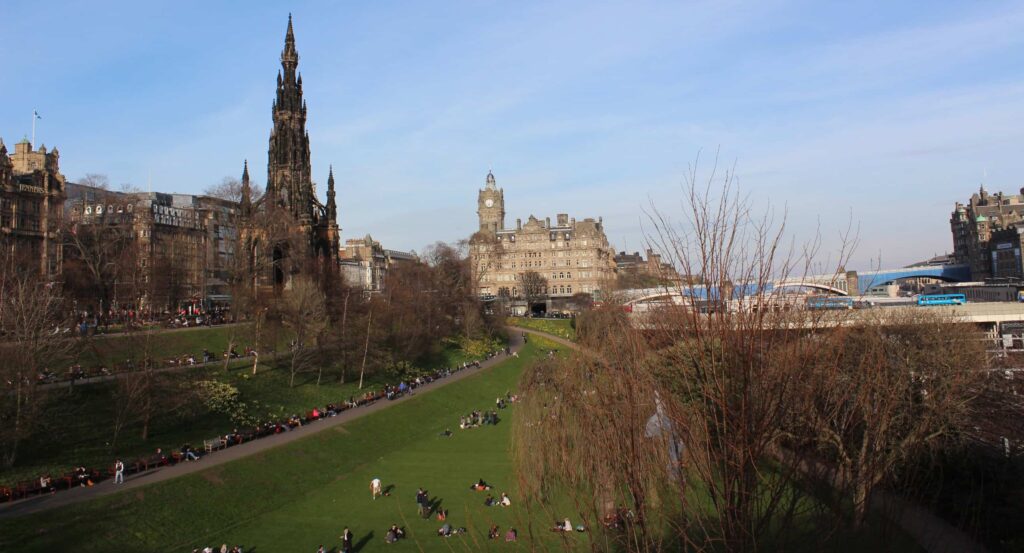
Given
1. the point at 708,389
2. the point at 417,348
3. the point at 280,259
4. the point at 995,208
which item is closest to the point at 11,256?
the point at 280,259

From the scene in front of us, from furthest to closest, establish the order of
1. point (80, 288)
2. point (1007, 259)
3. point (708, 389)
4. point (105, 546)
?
point (1007, 259)
point (80, 288)
point (105, 546)
point (708, 389)

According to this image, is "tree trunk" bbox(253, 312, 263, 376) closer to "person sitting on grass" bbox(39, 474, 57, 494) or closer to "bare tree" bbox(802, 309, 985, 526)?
"person sitting on grass" bbox(39, 474, 57, 494)

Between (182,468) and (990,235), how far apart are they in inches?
4639

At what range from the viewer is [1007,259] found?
3920 inches

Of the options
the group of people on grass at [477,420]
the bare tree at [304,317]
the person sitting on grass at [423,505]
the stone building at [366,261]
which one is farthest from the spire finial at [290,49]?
the stone building at [366,261]

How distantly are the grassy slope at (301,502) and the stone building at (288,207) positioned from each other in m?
23.5

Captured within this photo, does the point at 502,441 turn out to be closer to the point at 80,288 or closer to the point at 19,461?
the point at 19,461

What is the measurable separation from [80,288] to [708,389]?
54.5 metres

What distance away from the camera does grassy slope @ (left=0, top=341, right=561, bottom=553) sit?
22641mm

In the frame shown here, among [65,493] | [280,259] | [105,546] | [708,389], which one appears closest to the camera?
[708,389]

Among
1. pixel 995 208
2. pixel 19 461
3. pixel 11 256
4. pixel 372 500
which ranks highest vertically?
pixel 995 208

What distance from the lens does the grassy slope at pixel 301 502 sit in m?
22.6

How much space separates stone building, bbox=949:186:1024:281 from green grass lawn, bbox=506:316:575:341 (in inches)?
2245

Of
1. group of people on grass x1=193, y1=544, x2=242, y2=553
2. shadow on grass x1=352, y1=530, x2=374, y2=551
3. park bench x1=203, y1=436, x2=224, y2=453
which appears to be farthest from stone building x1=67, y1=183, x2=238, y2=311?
shadow on grass x1=352, y1=530, x2=374, y2=551
